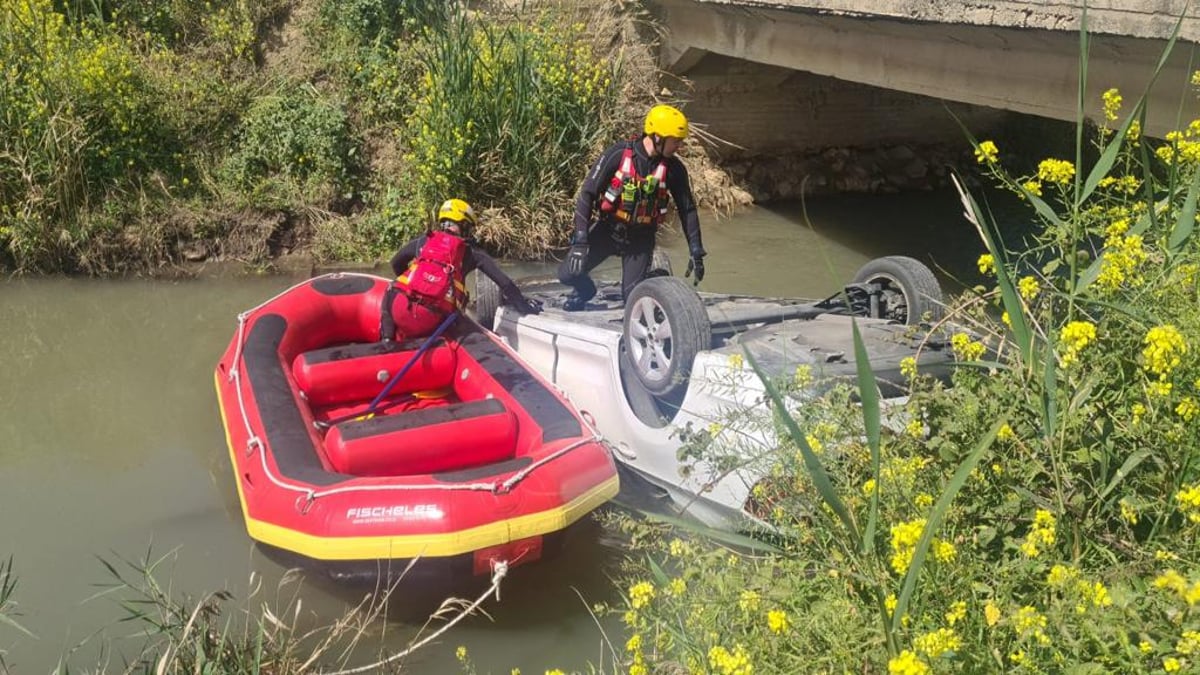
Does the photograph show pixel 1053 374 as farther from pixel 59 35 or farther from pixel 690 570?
pixel 59 35

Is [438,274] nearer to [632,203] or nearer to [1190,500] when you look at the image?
[632,203]

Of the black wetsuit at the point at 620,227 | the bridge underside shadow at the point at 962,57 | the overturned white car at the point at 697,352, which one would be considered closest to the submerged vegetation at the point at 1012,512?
the overturned white car at the point at 697,352

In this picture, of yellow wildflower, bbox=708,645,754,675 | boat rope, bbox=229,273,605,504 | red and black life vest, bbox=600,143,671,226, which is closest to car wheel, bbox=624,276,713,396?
boat rope, bbox=229,273,605,504

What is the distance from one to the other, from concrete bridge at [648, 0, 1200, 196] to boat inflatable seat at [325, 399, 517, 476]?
327 centimetres

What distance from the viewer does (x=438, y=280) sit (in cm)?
585

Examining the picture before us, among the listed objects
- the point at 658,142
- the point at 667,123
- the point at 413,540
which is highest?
the point at 667,123

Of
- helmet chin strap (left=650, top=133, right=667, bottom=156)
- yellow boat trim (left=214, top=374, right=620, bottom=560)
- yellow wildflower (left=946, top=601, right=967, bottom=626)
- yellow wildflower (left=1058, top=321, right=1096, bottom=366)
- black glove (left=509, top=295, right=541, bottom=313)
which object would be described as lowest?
yellow boat trim (left=214, top=374, right=620, bottom=560)

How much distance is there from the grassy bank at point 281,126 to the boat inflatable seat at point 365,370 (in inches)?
131

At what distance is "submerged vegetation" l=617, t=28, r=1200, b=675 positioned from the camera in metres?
2.12

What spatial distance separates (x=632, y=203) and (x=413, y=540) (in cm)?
270

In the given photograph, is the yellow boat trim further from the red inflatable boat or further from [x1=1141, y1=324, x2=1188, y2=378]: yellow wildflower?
[x1=1141, y1=324, x2=1188, y2=378]: yellow wildflower

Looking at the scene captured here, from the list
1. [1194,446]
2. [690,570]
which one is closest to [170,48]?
[690,570]

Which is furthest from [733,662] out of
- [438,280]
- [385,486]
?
[438,280]

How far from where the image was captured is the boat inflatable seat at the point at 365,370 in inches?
225
